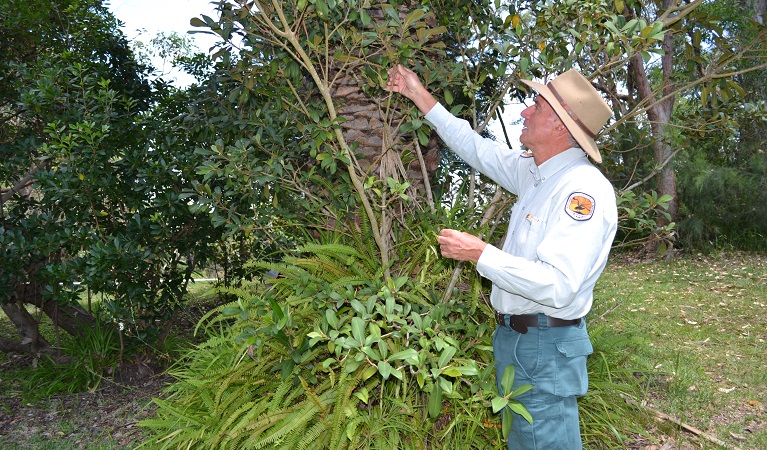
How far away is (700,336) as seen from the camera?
25.4 feet

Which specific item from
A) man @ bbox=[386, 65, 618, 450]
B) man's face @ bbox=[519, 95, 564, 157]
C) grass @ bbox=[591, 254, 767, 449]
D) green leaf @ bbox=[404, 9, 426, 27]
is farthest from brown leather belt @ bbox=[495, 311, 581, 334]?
grass @ bbox=[591, 254, 767, 449]

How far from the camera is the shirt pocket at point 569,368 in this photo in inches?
115

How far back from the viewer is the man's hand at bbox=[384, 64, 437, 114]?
384 centimetres

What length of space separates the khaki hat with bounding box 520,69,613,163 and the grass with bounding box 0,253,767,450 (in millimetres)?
2390

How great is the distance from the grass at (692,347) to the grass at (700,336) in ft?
0.03

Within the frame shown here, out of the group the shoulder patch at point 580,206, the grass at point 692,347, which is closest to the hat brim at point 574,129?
the shoulder patch at point 580,206

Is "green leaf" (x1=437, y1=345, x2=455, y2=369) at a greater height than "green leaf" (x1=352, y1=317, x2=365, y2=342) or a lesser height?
lesser

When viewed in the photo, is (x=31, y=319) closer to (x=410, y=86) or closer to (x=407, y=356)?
(x=410, y=86)

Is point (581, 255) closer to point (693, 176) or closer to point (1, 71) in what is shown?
point (1, 71)

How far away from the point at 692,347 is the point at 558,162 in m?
5.13

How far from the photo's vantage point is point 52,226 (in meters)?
6.01

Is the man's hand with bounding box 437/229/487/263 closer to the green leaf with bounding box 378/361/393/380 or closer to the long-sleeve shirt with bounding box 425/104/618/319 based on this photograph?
the long-sleeve shirt with bounding box 425/104/618/319

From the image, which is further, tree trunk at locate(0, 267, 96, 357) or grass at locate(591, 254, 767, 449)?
tree trunk at locate(0, 267, 96, 357)

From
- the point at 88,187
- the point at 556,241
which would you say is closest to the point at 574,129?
the point at 556,241
